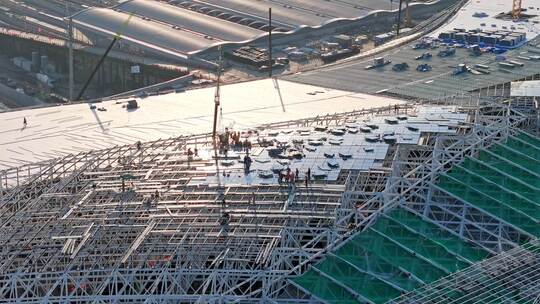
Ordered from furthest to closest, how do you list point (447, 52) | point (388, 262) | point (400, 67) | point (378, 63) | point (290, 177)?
point (447, 52), point (378, 63), point (400, 67), point (290, 177), point (388, 262)

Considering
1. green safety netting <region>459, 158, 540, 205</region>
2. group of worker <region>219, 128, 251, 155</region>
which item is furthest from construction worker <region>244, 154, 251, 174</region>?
green safety netting <region>459, 158, 540, 205</region>

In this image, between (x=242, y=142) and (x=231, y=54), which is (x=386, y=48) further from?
(x=242, y=142)

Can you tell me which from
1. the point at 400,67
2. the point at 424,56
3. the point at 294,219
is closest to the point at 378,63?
the point at 400,67

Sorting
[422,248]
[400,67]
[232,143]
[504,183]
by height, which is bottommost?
[422,248]

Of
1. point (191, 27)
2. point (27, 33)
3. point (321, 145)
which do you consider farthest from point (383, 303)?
point (27, 33)

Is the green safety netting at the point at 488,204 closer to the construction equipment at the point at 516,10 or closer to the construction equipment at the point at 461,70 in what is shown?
the construction equipment at the point at 461,70

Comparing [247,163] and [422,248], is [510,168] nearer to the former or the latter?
[422,248]

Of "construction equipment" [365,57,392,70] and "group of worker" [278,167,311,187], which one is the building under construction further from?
"construction equipment" [365,57,392,70]

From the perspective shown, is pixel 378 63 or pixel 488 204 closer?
pixel 488 204
